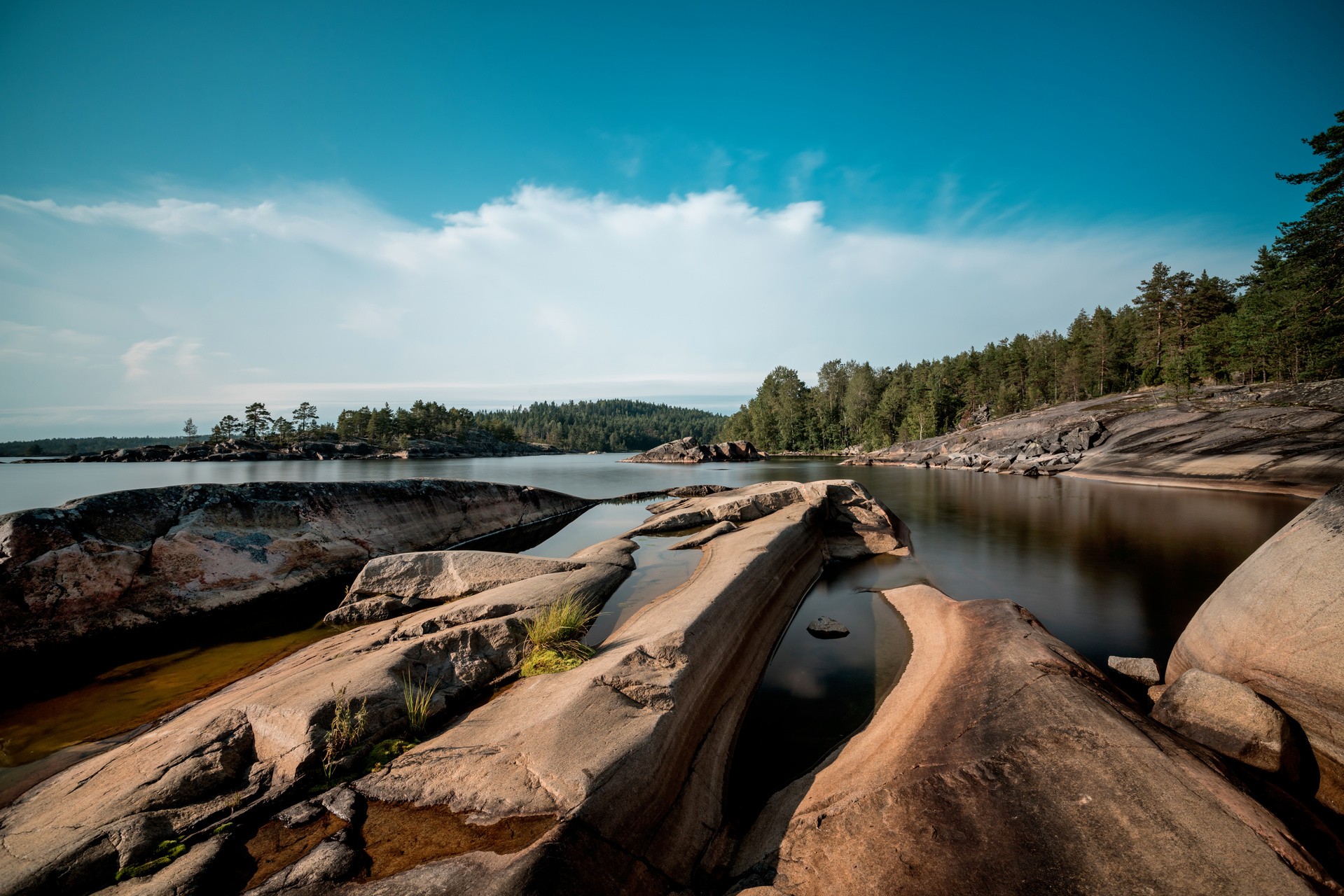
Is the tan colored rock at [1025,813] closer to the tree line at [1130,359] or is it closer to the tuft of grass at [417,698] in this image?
the tuft of grass at [417,698]

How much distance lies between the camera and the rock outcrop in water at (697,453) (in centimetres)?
7971

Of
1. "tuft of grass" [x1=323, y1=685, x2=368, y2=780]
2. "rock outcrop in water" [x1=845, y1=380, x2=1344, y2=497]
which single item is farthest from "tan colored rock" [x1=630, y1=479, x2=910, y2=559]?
"rock outcrop in water" [x1=845, y1=380, x2=1344, y2=497]

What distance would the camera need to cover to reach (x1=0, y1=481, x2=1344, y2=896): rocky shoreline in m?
3.41

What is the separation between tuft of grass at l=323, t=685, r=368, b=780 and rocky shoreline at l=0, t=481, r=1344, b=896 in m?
0.04

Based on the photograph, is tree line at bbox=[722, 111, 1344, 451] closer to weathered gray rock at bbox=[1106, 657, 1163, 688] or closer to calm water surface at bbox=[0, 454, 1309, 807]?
calm water surface at bbox=[0, 454, 1309, 807]

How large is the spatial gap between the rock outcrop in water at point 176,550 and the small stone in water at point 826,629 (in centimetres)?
1274

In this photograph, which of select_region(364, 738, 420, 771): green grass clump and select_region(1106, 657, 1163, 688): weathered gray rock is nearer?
select_region(364, 738, 420, 771): green grass clump

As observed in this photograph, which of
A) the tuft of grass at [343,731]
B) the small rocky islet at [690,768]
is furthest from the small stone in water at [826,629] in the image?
the tuft of grass at [343,731]

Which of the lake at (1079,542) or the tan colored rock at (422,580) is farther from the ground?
the tan colored rock at (422,580)

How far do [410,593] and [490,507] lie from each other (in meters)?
10.3

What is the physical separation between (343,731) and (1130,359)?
91.6m

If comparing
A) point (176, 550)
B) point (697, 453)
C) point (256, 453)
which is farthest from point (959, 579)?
point (256, 453)

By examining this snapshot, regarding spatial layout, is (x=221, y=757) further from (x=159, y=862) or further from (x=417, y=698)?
(x=417, y=698)

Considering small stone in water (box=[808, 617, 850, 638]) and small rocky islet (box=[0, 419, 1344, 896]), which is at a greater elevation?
small rocky islet (box=[0, 419, 1344, 896])
